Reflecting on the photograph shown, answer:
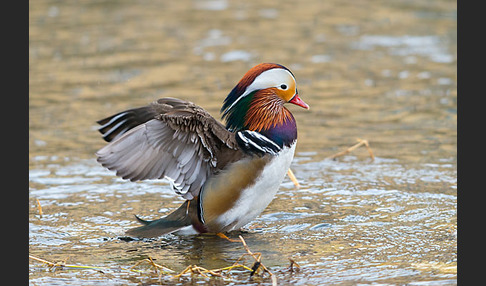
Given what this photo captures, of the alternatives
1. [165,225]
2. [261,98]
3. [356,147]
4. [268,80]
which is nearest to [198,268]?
[165,225]

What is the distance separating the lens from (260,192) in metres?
5.54

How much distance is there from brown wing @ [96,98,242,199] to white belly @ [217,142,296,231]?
0.80ft

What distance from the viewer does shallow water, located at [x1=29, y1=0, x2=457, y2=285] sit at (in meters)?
5.52

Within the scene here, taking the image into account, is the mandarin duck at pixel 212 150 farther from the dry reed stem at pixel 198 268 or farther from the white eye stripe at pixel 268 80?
the dry reed stem at pixel 198 268

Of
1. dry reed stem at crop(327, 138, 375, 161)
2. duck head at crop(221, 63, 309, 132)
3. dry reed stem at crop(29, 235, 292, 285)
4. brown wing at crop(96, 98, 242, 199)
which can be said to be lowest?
dry reed stem at crop(29, 235, 292, 285)

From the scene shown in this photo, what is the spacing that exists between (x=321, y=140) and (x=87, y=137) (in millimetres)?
2476

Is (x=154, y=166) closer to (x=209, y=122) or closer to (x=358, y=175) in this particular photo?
(x=209, y=122)

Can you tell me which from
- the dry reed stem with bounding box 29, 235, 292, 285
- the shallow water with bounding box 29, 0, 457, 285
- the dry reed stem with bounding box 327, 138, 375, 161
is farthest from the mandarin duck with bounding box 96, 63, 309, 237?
the dry reed stem with bounding box 327, 138, 375, 161

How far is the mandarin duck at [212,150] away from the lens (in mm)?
5277

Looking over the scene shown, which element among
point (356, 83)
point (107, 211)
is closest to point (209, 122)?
point (107, 211)

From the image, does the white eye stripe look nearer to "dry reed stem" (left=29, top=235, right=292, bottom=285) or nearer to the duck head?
the duck head

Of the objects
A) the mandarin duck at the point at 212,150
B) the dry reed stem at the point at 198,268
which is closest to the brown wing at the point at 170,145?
the mandarin duck at the point at 212,150

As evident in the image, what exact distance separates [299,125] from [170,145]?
3.67 meters

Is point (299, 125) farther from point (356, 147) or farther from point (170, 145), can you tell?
point (170, 145)
